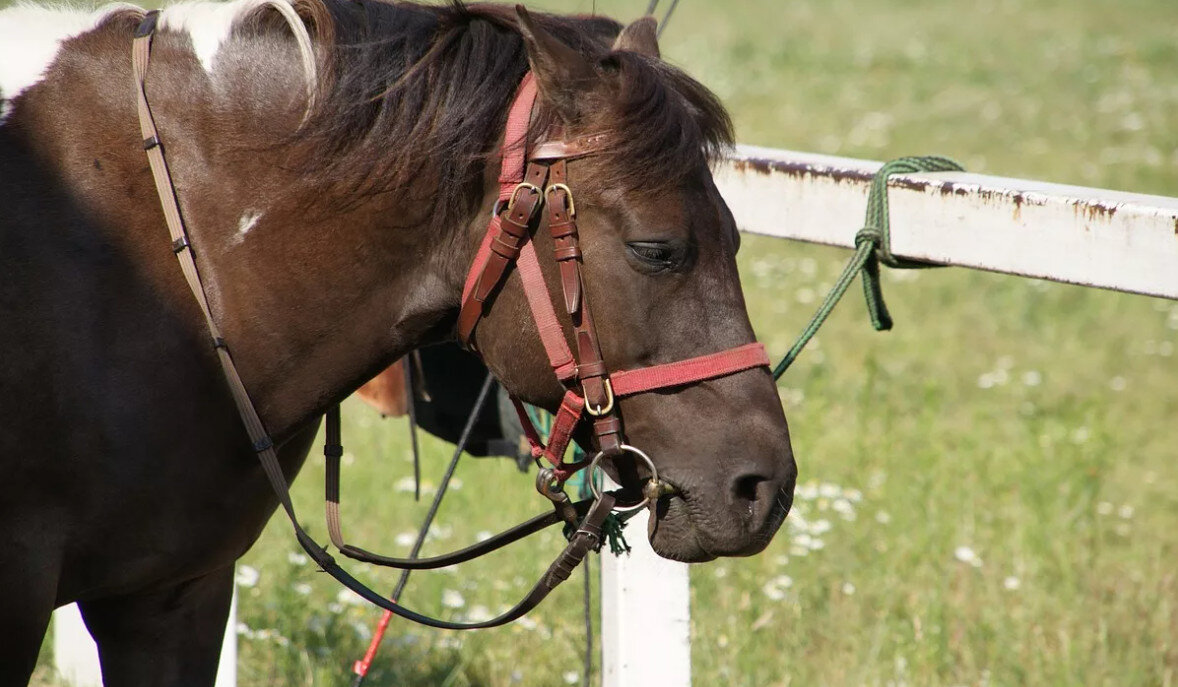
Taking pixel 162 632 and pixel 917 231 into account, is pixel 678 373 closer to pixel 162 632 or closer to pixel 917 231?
pixel 917 231

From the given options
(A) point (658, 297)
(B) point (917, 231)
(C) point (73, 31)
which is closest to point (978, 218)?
(B) point (917, 231)

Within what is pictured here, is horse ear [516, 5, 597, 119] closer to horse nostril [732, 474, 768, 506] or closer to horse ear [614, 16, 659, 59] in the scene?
horse ear [614, 16, 659, 59]

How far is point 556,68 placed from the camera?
6.74 feet

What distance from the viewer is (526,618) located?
4.16 metres

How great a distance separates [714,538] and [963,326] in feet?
18.0

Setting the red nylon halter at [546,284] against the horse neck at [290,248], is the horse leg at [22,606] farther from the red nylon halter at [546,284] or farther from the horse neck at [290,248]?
the red nylon halter at [546,284]

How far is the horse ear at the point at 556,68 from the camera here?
2041mm

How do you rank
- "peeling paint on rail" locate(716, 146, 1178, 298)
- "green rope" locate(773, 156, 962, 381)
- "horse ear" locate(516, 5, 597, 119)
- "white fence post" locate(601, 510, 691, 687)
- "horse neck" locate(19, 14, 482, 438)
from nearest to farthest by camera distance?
"horse ear" locate(516, 5, 597, 119)
"horse neck" locate(19, 14, 482, 438)
"peeling paint on rail" locate(716, 146, 1178, 298)
"green rope" locate(773, 156, 962, 381)
"white fence post" locate(601, 510, 691, 687)

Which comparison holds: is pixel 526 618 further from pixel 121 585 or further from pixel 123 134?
pixel 123 134

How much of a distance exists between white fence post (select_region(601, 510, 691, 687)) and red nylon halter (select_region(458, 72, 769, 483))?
0.89 metres

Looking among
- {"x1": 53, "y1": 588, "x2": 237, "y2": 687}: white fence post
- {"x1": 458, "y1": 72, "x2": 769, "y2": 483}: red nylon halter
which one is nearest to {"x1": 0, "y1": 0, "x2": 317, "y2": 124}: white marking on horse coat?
{"x1": 458, "y1": 72, "x2": 769, "y2": 483}: red nylon halter

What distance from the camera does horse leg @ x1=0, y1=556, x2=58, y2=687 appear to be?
6.94ft

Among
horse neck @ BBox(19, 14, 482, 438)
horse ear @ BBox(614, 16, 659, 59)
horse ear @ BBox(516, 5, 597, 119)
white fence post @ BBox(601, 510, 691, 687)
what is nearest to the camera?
horse ear @ BBox(516, 5, 597, 119)

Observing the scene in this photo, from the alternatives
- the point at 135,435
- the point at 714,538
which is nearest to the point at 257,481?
the point at 135,435
